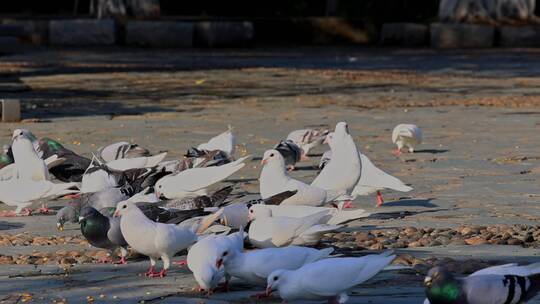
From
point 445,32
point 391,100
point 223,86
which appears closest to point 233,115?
point 391,100

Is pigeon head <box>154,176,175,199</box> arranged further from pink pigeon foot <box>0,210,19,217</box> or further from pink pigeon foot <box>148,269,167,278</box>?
pink pigeon foot <box>148,269,167,278</box>

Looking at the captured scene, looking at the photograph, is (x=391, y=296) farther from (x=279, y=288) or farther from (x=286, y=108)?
(x=286, y=108)

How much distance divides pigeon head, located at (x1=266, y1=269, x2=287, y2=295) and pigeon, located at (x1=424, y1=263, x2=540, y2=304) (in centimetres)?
55

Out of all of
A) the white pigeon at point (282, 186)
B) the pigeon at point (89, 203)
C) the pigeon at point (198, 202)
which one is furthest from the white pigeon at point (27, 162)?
the white pigeon at point (282, 186)

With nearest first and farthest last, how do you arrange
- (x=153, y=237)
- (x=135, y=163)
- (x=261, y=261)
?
1. (x=261, y=261)
2. (x=153, y=237)
3. (x=135, y=163)

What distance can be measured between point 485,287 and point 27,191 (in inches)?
134

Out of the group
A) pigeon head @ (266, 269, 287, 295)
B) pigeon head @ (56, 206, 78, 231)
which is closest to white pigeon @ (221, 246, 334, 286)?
pigeon head @ (266, 269, 287, 295)

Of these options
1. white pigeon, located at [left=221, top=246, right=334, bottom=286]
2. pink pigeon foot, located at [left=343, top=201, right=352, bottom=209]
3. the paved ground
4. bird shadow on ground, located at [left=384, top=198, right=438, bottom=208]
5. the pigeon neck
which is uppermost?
the pigeon neck

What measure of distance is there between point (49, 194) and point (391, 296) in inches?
107

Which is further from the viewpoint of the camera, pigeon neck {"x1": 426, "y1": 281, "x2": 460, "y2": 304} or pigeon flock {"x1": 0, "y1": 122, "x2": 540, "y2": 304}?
pigeon flock {"x1": 0, "y1": 122, "x2": 540, "y2": 304}

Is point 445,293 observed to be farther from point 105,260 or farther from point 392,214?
point 392,214

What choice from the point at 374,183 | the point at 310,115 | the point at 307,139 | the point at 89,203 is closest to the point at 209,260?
the point at 89,203

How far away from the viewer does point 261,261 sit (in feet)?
16.3

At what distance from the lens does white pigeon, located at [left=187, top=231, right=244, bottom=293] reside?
16.4ft
